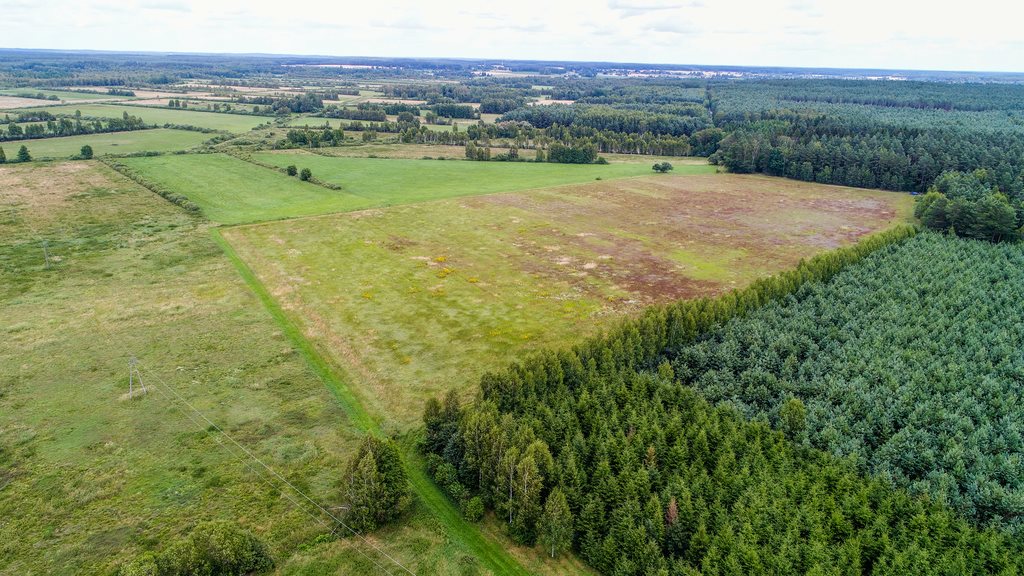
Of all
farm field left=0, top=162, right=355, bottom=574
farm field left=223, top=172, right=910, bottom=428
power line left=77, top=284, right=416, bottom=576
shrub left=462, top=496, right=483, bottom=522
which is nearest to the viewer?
power line left=77, top=284, right=416, bottom=576

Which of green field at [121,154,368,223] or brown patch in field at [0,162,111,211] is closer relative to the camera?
green field at [121,154,368,223]

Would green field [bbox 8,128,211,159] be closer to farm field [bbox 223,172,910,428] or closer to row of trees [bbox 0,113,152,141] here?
row of trees [bbox 0,113,152,141]

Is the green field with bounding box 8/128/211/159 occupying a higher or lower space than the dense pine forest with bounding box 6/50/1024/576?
higher

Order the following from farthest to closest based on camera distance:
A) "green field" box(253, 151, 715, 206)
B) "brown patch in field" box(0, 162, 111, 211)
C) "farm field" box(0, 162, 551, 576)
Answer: "green field" box(253, 151, 715, 206), "brown patch in field" box(0, 162, 111, 211), "farm field" box(0, 162, 551, 576)

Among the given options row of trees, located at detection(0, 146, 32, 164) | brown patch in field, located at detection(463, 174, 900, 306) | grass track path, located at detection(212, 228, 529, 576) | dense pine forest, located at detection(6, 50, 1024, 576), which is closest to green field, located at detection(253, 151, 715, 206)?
brown patch in field, located at detection(463, 174, 900, 306)

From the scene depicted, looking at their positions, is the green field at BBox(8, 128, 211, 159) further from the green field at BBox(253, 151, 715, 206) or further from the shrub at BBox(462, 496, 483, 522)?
the shrub at BBox(462, 496, 483, 522)

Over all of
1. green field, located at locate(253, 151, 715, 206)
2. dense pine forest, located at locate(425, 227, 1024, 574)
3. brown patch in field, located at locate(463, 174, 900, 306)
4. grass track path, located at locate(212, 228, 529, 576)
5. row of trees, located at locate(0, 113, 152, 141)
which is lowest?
grass track path, located at locate(212, 228, 529, 576)
